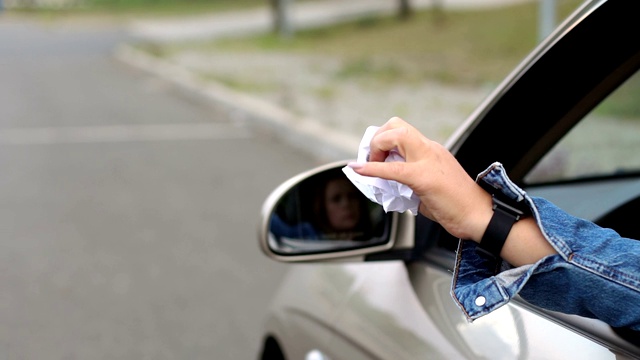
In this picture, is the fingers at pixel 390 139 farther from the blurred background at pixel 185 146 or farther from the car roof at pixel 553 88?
the blurred background at pixel 185 146

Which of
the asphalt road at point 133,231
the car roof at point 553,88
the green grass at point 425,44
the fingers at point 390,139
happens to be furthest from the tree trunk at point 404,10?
the fingers at point 390,139

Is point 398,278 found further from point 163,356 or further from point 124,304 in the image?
point 124,304

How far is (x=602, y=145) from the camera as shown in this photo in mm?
7176

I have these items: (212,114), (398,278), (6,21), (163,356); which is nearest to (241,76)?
(212,114)

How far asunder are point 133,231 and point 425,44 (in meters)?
13.3

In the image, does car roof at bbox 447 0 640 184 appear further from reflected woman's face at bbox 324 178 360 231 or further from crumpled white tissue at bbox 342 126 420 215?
crumpled white tissue at bbox 342 126 420 215

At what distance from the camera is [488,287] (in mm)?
1260

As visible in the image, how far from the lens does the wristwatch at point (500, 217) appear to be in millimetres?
1269

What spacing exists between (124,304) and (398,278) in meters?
3.37

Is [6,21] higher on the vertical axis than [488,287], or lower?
lower

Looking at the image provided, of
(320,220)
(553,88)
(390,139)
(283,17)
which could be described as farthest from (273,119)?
(283,17)

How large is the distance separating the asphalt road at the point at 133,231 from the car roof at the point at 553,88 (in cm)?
279

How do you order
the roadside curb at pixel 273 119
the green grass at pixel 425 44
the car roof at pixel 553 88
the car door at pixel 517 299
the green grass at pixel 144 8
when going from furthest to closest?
the green grass at pixel 144 8 < the green grass at pixel 425 44 < the roadside curb at pixel 273 119 < the car roof at pixel 553 88 < the car door at pixel 517 299

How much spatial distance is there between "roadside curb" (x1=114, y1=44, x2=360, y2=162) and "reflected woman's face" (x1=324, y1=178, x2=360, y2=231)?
638cm
